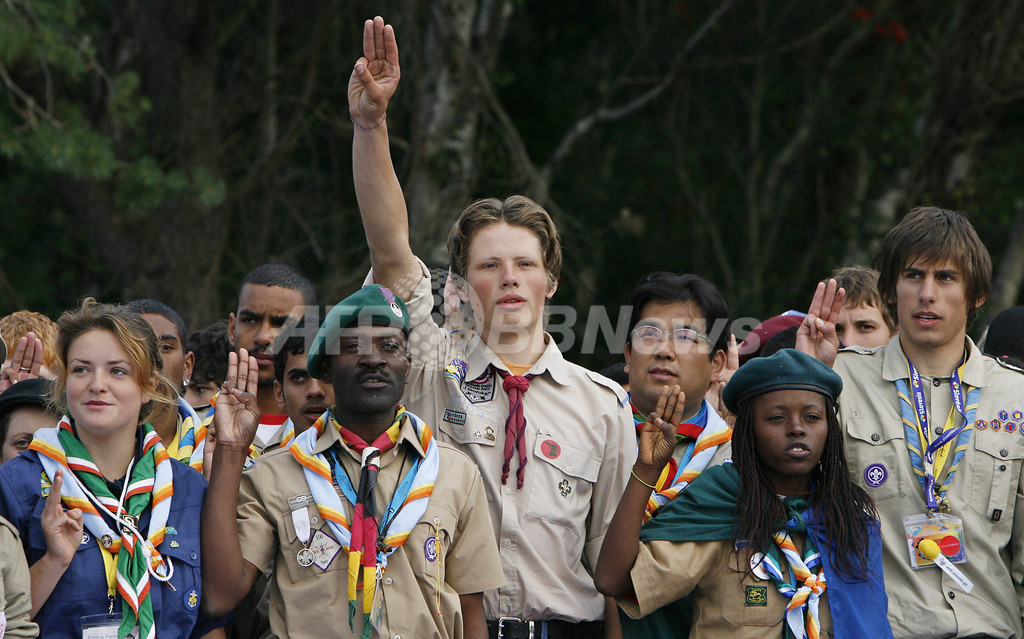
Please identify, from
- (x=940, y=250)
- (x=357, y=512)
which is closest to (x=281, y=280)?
(x=357, y=512)

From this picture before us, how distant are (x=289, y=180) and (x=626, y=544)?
28.2ft

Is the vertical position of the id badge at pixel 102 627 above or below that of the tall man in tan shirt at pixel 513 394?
below

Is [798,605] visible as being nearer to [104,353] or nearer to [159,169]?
[104,353]

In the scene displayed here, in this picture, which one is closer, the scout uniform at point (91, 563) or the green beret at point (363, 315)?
the scout uniform at point (91, 563)

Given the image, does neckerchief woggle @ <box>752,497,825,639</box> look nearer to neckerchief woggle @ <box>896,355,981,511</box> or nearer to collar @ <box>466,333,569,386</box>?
neckerchief woggle @ <box>896,355,981,511</box>

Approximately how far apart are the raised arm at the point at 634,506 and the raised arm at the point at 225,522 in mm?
1126

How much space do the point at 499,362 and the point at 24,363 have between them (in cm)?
195

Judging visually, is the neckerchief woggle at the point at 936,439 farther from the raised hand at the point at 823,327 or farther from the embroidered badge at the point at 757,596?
the embroidered badge at the point at 757,596

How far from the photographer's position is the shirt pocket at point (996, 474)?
388cm

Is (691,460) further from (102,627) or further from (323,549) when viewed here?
(102,627)

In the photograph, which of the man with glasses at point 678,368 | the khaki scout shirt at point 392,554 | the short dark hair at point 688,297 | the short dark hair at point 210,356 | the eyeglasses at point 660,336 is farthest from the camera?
the short dark hair at point 210,356

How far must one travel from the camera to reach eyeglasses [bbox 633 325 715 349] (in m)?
4.34

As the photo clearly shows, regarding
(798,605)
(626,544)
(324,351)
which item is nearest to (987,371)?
(798,605)

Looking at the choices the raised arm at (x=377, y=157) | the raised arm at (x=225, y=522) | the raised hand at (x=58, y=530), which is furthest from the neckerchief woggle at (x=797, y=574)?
the raised hand at (x=58, y=530)
